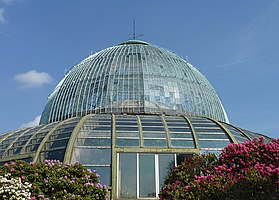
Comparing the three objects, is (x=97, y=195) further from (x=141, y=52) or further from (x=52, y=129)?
(x=141, y=52)

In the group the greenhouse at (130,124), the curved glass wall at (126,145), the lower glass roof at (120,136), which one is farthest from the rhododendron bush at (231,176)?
the lower glass roof at (120,136)

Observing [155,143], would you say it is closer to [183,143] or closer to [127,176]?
[183,143]

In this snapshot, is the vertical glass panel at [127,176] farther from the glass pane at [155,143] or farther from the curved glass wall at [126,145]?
the glass pane at [155,143]

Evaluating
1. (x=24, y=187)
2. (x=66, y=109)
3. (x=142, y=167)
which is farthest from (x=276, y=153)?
(x=66, y=109)

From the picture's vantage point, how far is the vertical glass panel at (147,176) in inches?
858

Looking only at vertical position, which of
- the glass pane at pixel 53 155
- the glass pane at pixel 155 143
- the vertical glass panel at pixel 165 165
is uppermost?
the glass pane at pixel 155 143

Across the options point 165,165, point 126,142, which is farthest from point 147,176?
point 126,142

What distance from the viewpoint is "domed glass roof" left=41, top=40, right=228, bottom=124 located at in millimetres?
37625

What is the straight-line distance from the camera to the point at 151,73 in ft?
132

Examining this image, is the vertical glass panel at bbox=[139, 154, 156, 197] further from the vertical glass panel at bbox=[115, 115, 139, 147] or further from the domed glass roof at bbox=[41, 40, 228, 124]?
the domed glass roof at bbox=[41, 40, 228, 124]

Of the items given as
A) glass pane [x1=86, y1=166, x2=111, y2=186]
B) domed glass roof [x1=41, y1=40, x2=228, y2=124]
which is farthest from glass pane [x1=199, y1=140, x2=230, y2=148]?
domed glass roof [x1=41, y1=40, x2=228, y2=124]

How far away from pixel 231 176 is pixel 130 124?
11.3 m

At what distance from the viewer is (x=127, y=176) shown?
2211 centimetres

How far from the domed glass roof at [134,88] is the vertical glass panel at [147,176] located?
14.1m
